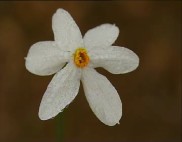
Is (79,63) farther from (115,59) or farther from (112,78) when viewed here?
(112,78)

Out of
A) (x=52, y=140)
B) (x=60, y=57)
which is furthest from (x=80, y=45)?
A: (x=52, y=140)

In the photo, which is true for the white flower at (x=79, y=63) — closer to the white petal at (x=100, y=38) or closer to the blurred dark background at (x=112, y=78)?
the white petal at (x=100, y=38)

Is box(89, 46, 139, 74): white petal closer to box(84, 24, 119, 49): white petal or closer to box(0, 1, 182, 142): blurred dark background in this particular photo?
box(84, 24, 119, 49): white petal

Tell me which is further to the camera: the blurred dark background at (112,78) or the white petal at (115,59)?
the blurred dark background at (112,78)

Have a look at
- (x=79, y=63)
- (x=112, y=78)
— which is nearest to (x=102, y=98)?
(x=79, y=63)

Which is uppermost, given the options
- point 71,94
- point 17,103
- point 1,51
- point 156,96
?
point 71,94

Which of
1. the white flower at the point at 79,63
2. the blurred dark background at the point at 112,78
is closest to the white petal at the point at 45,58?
the white flower at the point at 79,63

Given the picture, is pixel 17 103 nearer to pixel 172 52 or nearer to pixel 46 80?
pixel 46 80
